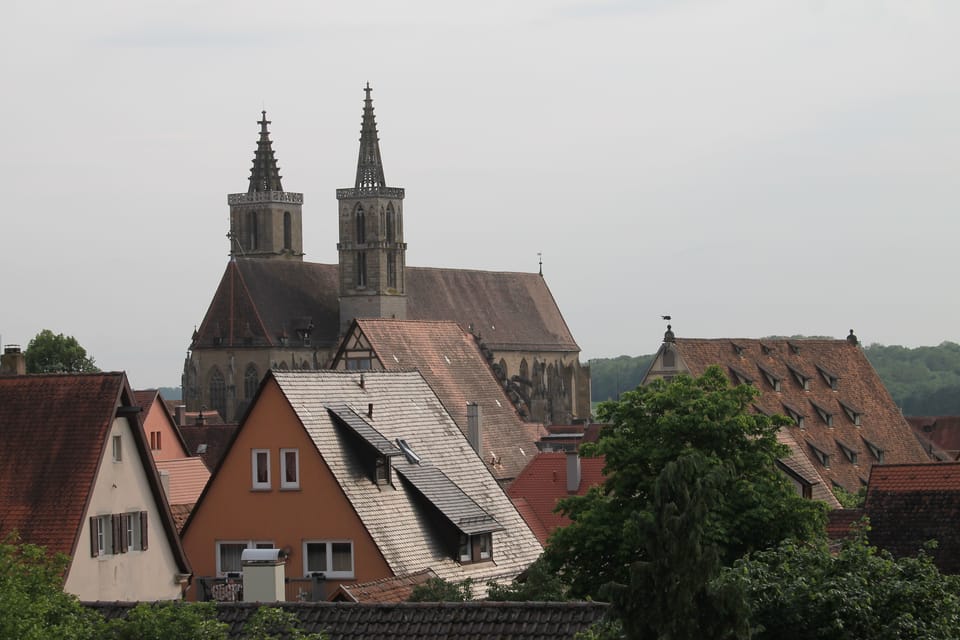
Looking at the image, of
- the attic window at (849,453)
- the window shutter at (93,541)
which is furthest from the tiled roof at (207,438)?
the window shutter at (93,541)

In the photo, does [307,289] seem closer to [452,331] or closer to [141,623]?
[452,331]

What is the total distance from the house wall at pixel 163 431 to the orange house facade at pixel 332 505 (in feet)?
A: 75.4

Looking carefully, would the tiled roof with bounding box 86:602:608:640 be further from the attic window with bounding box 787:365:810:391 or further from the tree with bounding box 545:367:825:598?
the attic window with bounding box 787:365:810:391

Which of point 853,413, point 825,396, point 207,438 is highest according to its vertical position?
point 825,396

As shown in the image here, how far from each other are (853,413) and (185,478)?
36.2m

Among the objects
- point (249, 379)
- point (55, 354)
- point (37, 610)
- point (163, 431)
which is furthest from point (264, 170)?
point (37, 610)

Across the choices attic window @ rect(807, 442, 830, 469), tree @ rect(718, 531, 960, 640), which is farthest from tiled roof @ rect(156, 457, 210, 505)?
attic window @ rect(807, 442, 830, 469)

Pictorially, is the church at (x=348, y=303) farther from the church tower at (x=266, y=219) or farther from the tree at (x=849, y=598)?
the tree at (x=849, y=598)

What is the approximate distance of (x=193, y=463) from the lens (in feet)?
165

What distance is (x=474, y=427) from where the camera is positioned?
51.5 metres

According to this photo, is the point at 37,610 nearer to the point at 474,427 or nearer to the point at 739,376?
the point at 474,427

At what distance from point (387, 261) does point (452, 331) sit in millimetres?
79876

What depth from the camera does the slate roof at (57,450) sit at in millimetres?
31984

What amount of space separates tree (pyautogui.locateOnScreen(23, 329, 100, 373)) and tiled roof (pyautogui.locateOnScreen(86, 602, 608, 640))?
301ft
